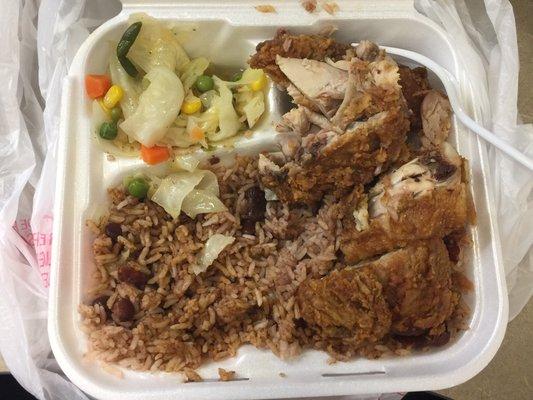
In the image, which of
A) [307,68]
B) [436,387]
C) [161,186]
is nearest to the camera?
[436,387]

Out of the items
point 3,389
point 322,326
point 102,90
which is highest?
point 102,90

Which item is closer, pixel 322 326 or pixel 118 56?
pixel 322 326

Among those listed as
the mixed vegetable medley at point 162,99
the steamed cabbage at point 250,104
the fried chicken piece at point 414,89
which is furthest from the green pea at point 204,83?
the fried chicken piece at point 414,89

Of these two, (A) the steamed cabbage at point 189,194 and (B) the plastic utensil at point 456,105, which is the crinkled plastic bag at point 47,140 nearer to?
(B) the plastic utensil at point 456,105

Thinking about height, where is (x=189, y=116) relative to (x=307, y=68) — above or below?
below

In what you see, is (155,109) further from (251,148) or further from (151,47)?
(251,148)

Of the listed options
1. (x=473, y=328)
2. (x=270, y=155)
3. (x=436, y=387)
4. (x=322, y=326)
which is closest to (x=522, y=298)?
(x=473, y=328)

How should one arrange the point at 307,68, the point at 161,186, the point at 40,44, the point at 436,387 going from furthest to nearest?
1. the point at 40,44
2. the point at 161,186
3. the point at 307,68
4. the point at 436,387

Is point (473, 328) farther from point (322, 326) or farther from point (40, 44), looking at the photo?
point (40, 44)

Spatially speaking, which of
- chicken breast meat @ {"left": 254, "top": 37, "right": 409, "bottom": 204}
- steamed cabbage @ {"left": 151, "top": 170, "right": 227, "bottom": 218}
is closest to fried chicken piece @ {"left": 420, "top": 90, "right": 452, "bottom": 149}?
chicken breast meat @ {"left": 254, "top": 37, "right": 409, "bottom": 204}
